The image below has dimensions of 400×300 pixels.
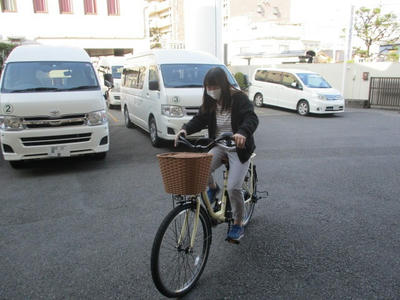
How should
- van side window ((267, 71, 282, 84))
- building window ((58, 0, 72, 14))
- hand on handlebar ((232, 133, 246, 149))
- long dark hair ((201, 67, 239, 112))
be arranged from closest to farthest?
hand on handlebar ((232, 133, 246, 149)) < long dark hair ((201, 67, 239, 112)) < van side window ((267, 71, 282, 84)) < building window ((58, 0, 72, 14))

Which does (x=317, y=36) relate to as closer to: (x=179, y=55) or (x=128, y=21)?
(x=128, y=21)

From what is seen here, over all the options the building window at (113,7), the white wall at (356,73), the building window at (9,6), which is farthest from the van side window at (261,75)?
the building window at (9,6)

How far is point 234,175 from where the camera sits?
10.4 ft

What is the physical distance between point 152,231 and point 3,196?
263cm

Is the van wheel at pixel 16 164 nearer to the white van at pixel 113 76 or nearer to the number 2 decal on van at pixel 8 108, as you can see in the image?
the number 2 decal on van at pixel 8 108

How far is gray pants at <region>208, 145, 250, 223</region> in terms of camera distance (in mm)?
3160

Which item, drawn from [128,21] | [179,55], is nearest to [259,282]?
[179,55]

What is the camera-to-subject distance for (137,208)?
452cm

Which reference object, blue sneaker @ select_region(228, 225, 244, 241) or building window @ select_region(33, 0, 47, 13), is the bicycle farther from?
building window @ select_region(33, 0, 47, 13)

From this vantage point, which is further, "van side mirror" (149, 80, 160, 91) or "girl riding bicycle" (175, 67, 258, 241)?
"van side mirror" (149, 80, 160, 91)

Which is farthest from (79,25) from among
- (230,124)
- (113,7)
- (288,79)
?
(230,124)

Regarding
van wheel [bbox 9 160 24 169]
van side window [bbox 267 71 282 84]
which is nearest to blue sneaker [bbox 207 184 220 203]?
van wheel [bbox 9 160 24 169]

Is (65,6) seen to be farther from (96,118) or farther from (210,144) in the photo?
(210,144)

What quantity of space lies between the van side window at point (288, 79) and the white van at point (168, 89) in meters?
7.08
